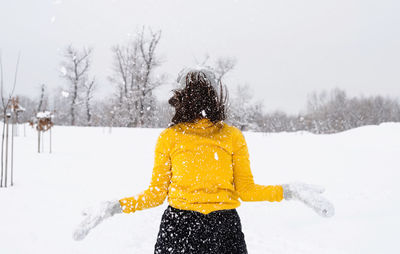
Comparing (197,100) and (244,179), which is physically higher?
(197,100)

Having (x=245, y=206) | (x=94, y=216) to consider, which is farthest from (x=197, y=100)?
(x=245, y=206)

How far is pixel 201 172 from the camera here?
1438 millimetres

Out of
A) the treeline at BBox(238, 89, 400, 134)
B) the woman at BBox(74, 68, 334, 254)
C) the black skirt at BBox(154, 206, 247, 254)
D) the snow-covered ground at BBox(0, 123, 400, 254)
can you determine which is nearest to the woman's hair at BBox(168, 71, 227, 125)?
the woman at BBox(74, 68, 334, 254)

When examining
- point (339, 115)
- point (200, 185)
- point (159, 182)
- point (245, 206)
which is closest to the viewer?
point (200, 185)

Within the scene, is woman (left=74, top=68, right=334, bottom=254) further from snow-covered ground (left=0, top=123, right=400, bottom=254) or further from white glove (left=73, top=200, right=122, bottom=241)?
snow-covered ground (left=0, top=123, right=400, bottom=254)

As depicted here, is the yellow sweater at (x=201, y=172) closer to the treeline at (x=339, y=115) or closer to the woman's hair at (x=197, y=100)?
the woman's hair at (x=197, y=100)

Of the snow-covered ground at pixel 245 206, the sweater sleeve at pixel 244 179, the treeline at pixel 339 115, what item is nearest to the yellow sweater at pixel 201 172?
the sweater sleeve at pixel 244 179

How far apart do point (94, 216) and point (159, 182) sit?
37cm

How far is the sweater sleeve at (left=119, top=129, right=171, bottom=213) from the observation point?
152 cm

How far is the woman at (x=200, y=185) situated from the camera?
1.44 metres

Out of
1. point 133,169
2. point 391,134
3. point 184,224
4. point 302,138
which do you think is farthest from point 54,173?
point 391,134

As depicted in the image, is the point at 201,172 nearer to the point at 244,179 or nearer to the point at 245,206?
the point at 244,179

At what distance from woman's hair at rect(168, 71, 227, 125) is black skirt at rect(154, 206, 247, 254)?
0.50 m

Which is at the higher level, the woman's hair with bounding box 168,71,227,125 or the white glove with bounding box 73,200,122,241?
the woman's hair with bounding box 168,71,227,125
